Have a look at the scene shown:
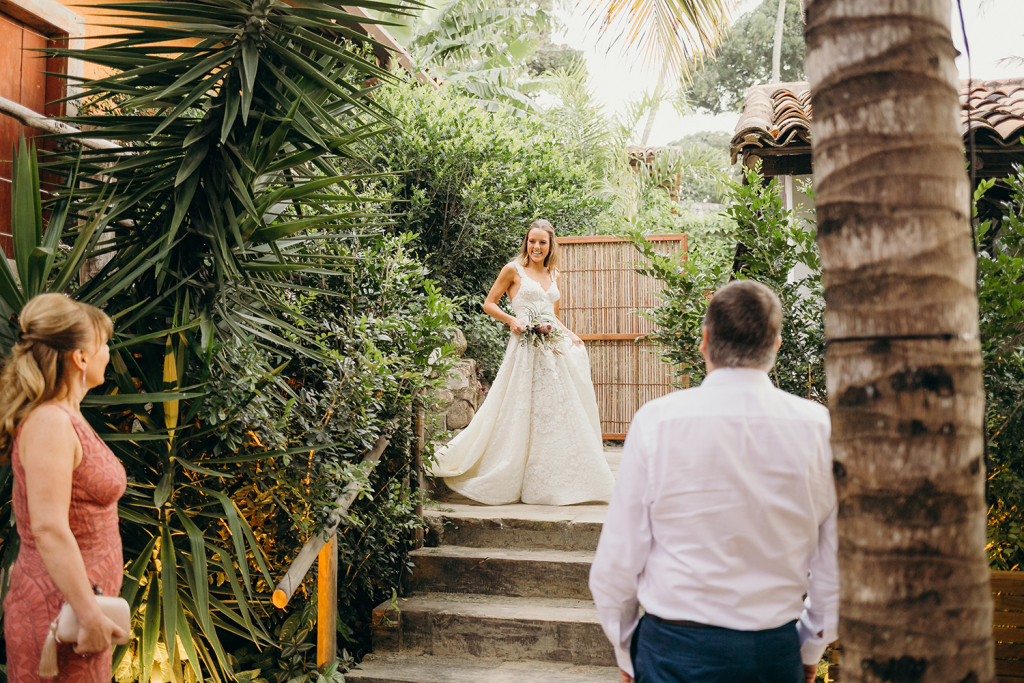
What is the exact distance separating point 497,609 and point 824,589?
8.96 feet

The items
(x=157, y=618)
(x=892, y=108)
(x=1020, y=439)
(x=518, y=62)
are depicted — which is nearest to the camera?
(x=892, y=108)

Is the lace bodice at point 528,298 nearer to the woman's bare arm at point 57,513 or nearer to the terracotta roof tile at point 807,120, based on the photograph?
the terracotta roof tile at point 807,120

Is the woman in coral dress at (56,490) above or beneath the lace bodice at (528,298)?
beneath

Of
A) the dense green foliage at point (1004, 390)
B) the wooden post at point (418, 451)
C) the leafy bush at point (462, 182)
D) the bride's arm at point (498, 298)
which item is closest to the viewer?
the dense green foliage at point (1004, 390)

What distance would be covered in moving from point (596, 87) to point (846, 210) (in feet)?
44.4

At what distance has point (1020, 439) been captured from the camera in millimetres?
3350

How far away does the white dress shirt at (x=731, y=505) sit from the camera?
1641 millimetres

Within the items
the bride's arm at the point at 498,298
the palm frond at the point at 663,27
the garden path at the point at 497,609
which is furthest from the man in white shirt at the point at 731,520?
the bride's arm at the point at 498,298

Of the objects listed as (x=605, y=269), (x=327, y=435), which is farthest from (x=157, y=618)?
→ (x=605, y=269)

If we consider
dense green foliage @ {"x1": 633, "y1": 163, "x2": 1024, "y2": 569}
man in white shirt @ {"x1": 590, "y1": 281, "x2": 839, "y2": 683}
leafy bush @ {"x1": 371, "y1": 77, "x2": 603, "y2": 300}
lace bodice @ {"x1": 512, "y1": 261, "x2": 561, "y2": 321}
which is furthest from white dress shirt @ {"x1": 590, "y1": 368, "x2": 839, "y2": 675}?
leafy bush @ {"x1": 371, "y1": 77, "x2": 603, "y2": 300}

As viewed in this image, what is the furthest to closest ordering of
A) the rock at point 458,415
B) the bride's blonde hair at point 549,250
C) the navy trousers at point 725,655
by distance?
the rock at point 458,415 → the bride's blonde hair at point 549,250 → the navy trousers at point 725,655

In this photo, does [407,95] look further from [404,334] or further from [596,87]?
[596,87]

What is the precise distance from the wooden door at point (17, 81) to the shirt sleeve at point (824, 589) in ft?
14.1

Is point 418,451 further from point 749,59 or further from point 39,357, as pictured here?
point 749,59
